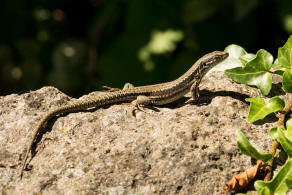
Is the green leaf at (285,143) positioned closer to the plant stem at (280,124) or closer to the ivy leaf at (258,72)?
the plant stem at (280,124)

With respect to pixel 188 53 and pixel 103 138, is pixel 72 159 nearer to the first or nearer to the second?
pixel 103 138

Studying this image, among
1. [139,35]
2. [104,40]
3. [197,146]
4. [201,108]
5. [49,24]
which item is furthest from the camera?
[49,24]

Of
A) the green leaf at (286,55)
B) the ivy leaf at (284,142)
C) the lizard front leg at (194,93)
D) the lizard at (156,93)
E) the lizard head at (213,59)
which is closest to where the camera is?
the ivy leaf at (284,142)

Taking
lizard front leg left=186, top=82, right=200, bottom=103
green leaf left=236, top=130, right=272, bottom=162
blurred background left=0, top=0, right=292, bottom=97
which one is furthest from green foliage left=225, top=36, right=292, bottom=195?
blurred background left=0, top=0, right=292, bottom=97

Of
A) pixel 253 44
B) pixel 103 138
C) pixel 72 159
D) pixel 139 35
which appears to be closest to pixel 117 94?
pixel 103 138

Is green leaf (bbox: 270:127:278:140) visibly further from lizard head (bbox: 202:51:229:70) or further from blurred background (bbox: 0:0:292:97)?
blurred background (bbox: 0:0:292:97)

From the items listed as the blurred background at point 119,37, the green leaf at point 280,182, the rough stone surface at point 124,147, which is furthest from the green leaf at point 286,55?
the blurred background at point 119,37
